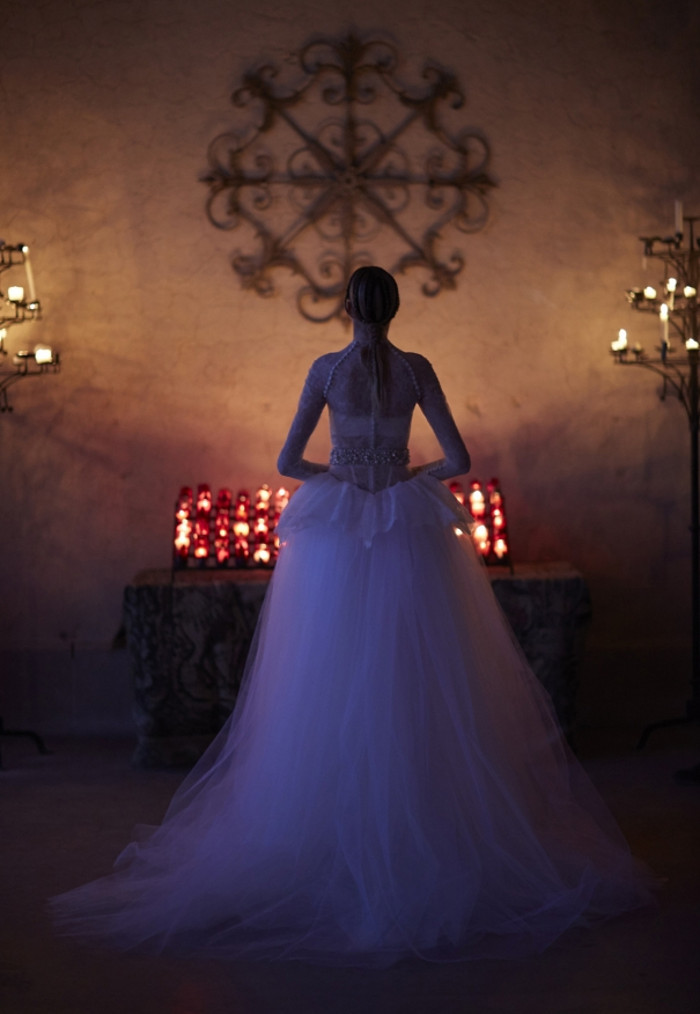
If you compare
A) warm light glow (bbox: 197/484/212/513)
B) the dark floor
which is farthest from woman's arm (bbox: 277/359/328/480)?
warm light glow (bbox: 197/484/212/513)

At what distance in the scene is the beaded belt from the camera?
326 centimetres

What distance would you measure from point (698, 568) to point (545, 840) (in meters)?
2.11

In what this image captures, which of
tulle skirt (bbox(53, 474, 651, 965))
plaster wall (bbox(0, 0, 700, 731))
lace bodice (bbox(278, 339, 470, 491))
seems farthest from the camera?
plaster wall (bbox(0, 0, 700, 731))

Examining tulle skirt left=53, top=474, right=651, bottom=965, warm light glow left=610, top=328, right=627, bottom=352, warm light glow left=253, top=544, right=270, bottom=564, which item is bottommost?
tulle skirt left=53, top=474, right=651, bottom=965

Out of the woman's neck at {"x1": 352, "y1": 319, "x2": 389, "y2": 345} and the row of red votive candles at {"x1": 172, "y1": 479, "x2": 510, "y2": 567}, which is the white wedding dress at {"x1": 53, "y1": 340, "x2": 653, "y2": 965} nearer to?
the woman's neck at {"x1": 352, "y1": 319, "x2": 389, "y2": 345}

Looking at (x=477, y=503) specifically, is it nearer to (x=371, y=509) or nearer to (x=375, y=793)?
(x=371, y=509)

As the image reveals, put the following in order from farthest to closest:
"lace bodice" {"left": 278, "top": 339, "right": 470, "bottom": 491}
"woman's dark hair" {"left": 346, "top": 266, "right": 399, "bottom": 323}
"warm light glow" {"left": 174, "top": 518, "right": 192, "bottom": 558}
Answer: "warm light glow" {"left": 174, "top": 518, "right": 192, "bottom": 558} < "lace bodice" {"left": 278, "top": 339, "right": 470, "bottom": 491} < "woman's dark hair" {"left": 346, "top": 266, "right": 399, "bottom": 323}

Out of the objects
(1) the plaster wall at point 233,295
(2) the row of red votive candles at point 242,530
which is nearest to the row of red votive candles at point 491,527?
(2) the row of red votive candles at point 242,530

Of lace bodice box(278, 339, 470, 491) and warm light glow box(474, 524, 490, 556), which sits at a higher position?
lace bodice box(278, 339, 470, 491)

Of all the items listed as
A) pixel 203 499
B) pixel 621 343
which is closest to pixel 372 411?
pixel 203 499

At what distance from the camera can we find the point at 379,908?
2.76 metres

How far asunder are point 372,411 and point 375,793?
1038mm

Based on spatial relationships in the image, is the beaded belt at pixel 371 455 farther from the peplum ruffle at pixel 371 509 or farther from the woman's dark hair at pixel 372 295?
the woman's dark hair at pixel 372 295

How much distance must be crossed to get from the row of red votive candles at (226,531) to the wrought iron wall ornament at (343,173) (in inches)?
37.8
